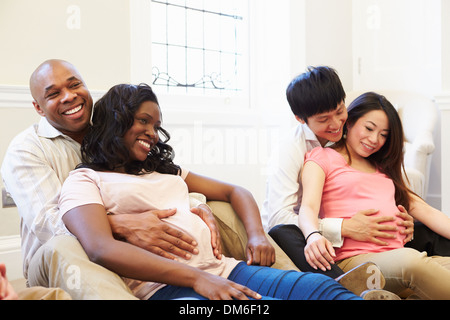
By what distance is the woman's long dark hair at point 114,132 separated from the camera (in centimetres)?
144

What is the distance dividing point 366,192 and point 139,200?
75 centimetres

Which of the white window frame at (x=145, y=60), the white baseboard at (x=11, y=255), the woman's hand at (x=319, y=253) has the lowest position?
the white baseboard at (x=11, y=255)

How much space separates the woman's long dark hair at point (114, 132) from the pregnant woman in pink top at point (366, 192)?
0.51 m

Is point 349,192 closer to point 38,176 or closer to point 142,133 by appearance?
point 142,133

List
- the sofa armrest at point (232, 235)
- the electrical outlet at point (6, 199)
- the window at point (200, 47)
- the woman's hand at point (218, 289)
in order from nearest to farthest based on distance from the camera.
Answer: the woman's hand at point (218, 289), the sofa armrest at point (232, 235), the electrical outlet at point (6, 199), the window at point (200, 47)

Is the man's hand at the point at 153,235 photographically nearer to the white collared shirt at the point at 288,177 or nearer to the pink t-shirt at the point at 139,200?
the pink t-shirt at the point at 139,200

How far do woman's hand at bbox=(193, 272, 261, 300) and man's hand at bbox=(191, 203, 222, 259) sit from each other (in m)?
0.21

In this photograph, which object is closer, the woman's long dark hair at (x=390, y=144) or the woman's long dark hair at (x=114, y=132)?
the woman's long dark hair at (x=114, y=132)

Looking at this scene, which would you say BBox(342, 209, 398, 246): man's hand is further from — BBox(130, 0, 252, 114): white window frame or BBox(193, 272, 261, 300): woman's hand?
BBox(130, 0, 252, 114): white window frame

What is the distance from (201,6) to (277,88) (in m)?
0.79

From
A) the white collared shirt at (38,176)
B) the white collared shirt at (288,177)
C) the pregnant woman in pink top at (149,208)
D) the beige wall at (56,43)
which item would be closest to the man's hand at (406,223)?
the white collared shirt at (288,177)

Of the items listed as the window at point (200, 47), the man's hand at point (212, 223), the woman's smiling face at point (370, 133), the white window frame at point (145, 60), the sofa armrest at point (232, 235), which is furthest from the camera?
the window at point (200, 47)

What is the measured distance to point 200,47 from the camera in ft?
11.8
